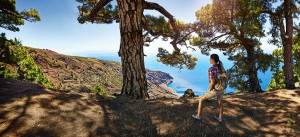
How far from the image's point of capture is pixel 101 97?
859 centimetres

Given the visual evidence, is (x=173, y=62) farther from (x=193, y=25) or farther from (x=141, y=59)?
(x=141, y=59)

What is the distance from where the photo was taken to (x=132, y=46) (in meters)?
9.40

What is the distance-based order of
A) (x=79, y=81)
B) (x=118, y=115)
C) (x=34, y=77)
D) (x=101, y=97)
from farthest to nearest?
(x=79, y=81), (x=34, y=77), (x=101, y=97), (x=118, y=115)

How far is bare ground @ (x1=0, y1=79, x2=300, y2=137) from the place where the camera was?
5.75 meters

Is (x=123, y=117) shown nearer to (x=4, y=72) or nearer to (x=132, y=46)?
(x=132, y=46)

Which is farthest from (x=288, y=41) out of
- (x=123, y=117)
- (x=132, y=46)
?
(x=123, y=117)

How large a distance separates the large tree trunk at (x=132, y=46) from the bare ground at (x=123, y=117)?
2.59ft

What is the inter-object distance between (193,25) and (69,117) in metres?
12.8

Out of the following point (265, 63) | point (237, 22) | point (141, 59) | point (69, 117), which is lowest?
point (69, 117)

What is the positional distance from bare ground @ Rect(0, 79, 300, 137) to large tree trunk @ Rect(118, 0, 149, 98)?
31.0 inches

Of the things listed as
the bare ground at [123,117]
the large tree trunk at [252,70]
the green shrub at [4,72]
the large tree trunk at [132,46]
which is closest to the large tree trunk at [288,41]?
the large tree trunk at [252,70]

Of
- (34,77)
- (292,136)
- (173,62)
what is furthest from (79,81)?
(292,136)

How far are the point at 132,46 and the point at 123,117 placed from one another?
10.8ft

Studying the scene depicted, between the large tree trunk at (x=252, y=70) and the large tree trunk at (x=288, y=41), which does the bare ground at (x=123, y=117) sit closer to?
the large tree trunk at (x=288, y=41)
